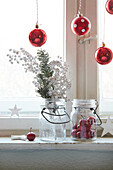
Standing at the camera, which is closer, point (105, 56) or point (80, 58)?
point (105, 56)

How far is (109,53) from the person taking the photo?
1.37 m

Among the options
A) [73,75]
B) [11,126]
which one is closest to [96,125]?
[73,75]

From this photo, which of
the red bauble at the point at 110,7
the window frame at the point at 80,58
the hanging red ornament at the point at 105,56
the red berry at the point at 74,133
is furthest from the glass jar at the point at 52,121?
the red bauble at the point at 110,7

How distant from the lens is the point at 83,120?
4.59 feet

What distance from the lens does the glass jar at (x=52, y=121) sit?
1.41m

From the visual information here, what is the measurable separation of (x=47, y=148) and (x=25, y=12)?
780mm

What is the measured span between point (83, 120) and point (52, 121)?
0.15 m

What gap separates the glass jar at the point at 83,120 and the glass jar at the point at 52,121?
0.06 m

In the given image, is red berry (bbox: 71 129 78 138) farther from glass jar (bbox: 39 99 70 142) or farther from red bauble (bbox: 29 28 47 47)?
red bauble (bbox: 29 28 47 47)

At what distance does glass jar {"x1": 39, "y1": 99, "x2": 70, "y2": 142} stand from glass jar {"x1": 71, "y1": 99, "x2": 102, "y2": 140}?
0.19 feet

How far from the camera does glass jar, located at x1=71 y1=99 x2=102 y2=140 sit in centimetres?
140

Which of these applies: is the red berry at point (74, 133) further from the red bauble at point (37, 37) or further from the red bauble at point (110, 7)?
the red bauble at point (110, 7)

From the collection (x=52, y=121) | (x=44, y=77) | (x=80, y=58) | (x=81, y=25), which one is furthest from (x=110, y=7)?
(x=52, y=121)

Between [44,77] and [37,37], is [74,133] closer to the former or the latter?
[44,77]
